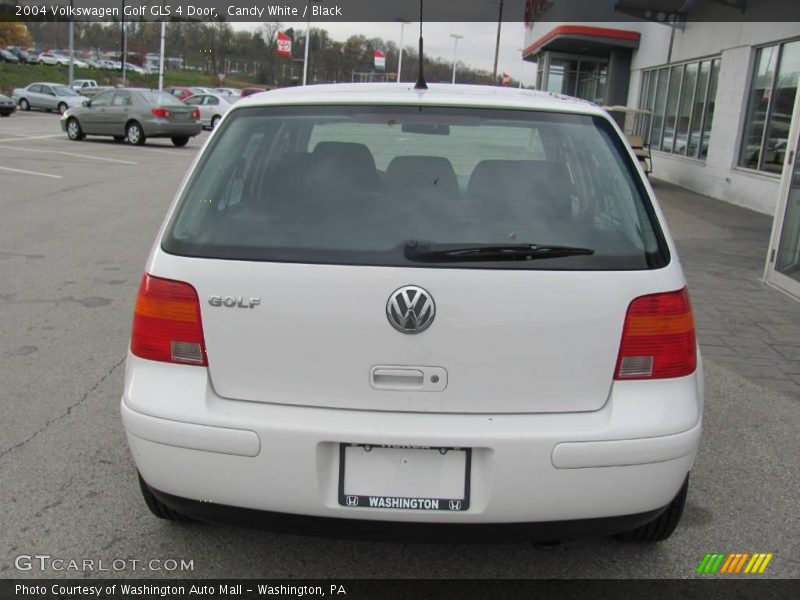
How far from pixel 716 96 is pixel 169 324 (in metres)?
16.8

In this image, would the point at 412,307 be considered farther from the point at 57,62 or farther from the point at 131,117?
the point at 57,62

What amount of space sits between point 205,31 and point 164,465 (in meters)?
67.7

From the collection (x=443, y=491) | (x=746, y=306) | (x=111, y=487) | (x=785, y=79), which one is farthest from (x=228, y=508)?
(x=785, y=79)

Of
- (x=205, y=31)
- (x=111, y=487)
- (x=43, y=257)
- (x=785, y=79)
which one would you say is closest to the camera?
(x=111, y=487)

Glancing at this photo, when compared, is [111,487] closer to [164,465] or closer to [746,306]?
[164,465]

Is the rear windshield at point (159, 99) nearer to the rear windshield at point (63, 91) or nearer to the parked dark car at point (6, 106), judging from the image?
the parked dark car at point (6, 106)

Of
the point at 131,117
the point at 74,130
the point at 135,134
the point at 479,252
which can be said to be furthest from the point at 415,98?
the point at 74,130

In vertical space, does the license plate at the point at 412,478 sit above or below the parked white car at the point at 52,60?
below

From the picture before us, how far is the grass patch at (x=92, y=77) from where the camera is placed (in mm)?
50969

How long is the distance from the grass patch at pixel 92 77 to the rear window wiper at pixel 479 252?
49.5 meters

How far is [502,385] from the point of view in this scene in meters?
2.32

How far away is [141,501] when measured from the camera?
316 centimetres

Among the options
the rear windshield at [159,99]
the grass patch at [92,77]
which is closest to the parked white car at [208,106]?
the rear windshield at [159,99]

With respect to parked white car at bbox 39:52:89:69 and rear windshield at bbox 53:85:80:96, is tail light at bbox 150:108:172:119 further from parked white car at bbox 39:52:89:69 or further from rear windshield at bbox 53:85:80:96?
parked white car at bbox 39:52:89:69
